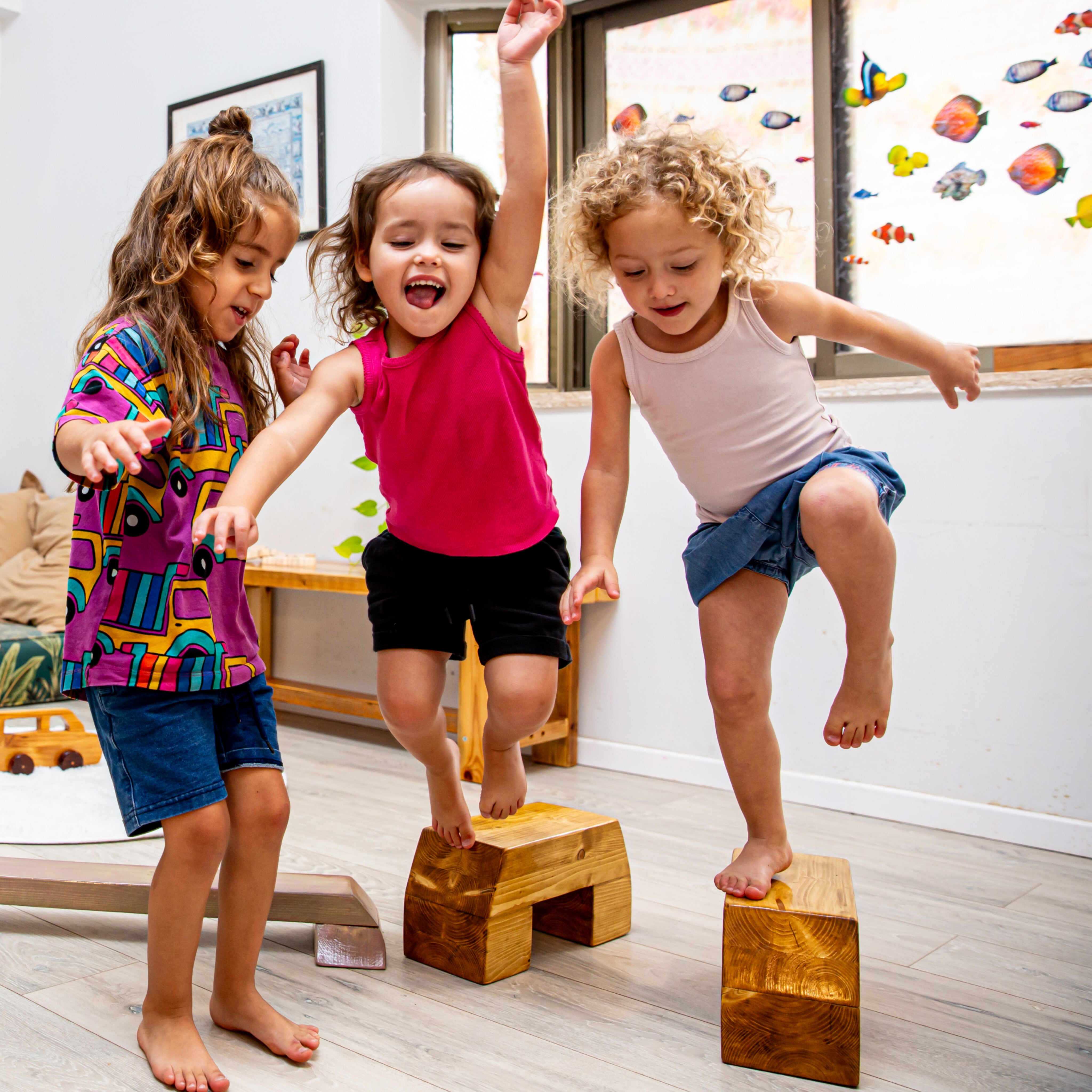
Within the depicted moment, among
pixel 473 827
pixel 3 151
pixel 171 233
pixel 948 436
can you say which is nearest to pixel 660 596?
pixel 948 436

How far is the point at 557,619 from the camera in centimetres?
148

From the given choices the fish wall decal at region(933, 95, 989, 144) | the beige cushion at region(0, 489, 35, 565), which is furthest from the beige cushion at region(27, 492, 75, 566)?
the fish wall decal at region(933, 95, 989, 144)

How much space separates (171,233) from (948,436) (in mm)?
1725

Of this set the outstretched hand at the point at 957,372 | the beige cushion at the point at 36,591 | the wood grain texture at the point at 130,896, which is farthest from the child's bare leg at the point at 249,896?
the beige cushion at the point at 36,591

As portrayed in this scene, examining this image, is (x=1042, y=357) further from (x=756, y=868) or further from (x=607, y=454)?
(x=756, y=868)

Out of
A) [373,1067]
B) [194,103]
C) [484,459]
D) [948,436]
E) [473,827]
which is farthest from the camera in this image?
[194,103]

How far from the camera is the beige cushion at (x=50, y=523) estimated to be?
147 inches

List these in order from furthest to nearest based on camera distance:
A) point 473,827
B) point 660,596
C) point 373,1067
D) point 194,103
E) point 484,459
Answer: point 194,103, point 660,596, point 473,827, point 484,459, point 373,1067

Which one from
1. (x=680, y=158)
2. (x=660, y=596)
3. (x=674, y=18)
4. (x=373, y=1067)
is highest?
(x=674, y=18)

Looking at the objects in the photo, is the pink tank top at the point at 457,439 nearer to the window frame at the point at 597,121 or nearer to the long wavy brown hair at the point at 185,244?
the long wavy brown hair at the point at 185,244

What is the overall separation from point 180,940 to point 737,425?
3.18 feet

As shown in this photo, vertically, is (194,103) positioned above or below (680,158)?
above

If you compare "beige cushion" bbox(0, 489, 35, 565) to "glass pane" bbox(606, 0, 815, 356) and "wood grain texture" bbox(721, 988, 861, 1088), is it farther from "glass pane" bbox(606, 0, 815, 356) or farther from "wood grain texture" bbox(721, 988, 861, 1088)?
"wood grain texture" bbox(721, 988, 861, 1088)

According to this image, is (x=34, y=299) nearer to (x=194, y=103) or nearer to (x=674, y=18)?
(x=194, y=103)
